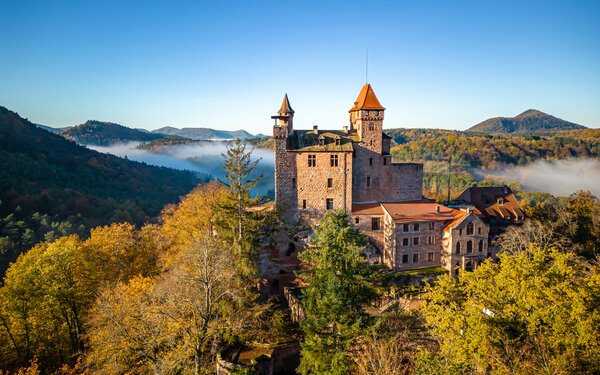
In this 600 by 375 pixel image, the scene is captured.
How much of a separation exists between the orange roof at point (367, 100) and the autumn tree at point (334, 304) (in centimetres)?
2141

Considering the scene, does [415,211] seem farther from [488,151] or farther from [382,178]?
[488,151]

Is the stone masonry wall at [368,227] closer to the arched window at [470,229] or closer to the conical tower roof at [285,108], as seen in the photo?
the arched window at [470,229]

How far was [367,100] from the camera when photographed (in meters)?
40.5

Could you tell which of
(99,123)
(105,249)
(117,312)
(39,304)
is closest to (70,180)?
(105,249)

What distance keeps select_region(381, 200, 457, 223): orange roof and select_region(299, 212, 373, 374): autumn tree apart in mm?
16691

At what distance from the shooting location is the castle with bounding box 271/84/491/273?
125 ft

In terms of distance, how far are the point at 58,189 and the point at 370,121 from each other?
243 ft

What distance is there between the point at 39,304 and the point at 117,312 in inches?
432

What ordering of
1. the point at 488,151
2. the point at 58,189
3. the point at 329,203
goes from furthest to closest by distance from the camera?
the point at 488,151 → the point at 58,189 → the point at 329,203

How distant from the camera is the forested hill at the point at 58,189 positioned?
191 feet

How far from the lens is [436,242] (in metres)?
39.4

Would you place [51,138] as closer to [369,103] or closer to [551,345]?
Answer: [369,103]

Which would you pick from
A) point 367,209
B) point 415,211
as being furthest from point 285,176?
point 415,211

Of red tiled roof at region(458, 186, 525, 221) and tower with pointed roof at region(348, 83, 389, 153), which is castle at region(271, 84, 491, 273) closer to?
tower with pointed roof at region(348, 83, 389, 153)
